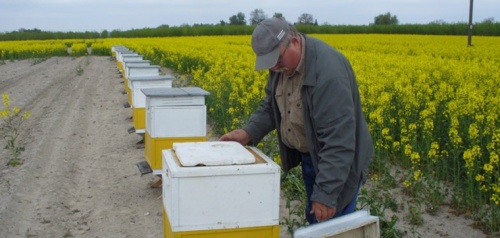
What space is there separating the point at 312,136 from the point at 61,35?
2644 inches

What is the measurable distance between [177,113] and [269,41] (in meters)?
3.21

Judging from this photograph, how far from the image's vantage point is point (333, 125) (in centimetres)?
309

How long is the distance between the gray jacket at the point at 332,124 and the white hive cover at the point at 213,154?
0.40 meters

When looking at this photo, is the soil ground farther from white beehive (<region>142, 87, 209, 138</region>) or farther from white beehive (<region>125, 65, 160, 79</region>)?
white beehive (<region>125, 65, 160, 79</region>)

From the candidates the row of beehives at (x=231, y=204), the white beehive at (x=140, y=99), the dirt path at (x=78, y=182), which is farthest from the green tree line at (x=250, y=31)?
the row of beehives at (x=231, y=204)

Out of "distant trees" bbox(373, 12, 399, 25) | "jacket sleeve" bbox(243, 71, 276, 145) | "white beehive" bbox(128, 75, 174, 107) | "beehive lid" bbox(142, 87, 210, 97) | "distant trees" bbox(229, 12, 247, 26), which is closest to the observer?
"jacket sleeve" bbox(243, 71, 276, 145)

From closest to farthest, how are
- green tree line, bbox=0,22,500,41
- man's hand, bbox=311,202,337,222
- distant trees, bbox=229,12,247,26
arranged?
man's hand, bbox=311,202,337,222 < green tree line, bbox=0,22,500,41 < distant trees, bbox=229,12,247,26

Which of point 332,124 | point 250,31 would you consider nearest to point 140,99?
point 332,124

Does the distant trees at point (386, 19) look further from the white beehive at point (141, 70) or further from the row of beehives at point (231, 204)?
the row of beehives at point (231, 204)

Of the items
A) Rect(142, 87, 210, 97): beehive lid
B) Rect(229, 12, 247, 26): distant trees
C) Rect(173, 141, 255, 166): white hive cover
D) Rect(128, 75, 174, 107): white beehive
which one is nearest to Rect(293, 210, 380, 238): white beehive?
Rect(173, 141, 255, 166): white hive cover

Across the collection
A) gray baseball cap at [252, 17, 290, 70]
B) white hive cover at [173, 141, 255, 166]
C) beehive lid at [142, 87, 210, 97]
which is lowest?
white hive cover at [173, 141, 255, 166]

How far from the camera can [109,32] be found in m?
70.0

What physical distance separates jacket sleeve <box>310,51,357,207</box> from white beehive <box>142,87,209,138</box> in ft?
10.2

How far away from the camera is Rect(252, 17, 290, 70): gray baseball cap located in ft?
10.2
